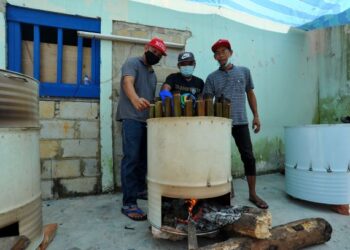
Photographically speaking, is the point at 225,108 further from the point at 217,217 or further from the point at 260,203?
the point at 260,203

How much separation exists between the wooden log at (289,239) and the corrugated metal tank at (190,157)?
330 mm

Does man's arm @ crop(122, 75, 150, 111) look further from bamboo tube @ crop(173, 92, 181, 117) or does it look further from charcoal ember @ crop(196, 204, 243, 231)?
charcoal ember @ crop(196, 204, 243, 231)

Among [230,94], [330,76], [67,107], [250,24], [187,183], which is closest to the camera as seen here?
[187,183]

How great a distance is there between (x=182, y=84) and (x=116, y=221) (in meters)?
1.40

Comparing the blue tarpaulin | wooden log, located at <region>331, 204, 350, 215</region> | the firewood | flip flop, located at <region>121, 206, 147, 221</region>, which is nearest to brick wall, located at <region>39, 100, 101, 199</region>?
flip flop, located at <region>121, 206, 147, 221</region>

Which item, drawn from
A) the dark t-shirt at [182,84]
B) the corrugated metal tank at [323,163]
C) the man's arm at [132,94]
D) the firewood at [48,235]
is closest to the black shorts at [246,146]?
the corrugated metal tank at [323,163]

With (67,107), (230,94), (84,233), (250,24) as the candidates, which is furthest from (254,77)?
(84,233)

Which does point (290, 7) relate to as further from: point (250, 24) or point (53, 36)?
point (53, 36)

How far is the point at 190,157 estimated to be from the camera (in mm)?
1749

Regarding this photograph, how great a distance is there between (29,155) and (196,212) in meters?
1.13

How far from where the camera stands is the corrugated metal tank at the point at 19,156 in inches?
53.4

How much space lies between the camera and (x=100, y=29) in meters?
2.99

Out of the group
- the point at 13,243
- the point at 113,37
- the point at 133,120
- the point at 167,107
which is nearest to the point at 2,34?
the point at 113,37

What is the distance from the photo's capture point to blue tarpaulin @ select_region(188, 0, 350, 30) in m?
3.67
